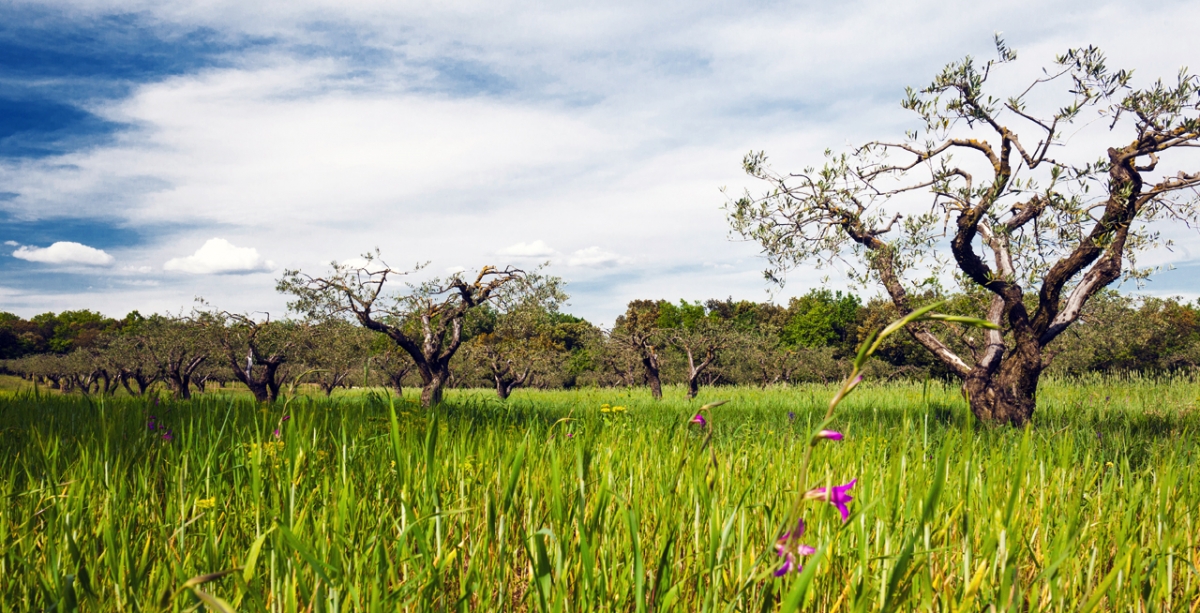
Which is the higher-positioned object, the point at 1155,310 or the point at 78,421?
the point at 1155,310

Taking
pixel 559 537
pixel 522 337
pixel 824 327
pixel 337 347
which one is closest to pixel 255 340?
pixel 337 347

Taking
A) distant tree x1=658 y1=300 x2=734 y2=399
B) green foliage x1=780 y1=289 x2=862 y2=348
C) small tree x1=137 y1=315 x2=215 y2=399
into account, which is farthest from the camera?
green foliage x1=780 y1=289 x2=862 y2=348

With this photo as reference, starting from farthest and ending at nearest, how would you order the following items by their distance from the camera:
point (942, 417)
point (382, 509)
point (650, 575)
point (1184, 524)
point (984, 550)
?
point (942, 417)
point (1184, 524)
point (382, 509)
point (650, 575)
point (984, 550)

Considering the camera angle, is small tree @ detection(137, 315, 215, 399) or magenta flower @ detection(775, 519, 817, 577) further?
small tree @ detection(137, 315, 215, 399)

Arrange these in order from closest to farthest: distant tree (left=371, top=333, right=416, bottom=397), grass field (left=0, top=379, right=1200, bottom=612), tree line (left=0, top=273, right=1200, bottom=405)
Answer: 1. grass field (left=0, top=379, right=1200, bottom=612)
2. tree line (left=0, top=273, right=1200, bottom=405)
3. distant tree (left=371, top=333, right=416, bottom=397)

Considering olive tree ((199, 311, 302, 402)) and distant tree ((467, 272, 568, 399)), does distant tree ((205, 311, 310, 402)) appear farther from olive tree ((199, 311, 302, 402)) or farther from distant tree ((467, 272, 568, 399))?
distant tree ((467, 272, 568, 399))

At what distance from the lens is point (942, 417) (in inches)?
417

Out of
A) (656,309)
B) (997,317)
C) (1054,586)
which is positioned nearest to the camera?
(1054,586)

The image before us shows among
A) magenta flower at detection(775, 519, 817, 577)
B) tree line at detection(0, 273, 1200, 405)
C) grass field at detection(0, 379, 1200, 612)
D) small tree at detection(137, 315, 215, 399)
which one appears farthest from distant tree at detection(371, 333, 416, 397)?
magenta flower at detection(775, 519, 817, 577)

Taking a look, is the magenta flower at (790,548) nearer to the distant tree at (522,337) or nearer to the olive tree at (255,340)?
the distant tree at (522,337)

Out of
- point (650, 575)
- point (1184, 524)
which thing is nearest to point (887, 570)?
point (650, 575)

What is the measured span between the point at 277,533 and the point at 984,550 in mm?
2129

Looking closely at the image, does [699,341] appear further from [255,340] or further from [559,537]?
[559,537]

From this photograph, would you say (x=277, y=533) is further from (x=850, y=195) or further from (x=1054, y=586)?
(x=850, y=195)
